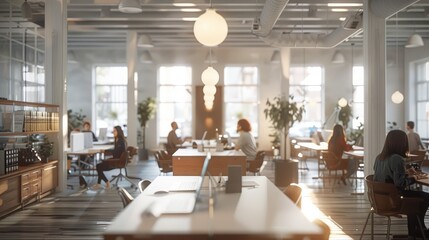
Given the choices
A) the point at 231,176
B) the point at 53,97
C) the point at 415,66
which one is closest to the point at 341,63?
the point at 415,66

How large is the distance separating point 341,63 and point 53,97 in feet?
40.4

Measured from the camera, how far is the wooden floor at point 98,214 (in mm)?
6143

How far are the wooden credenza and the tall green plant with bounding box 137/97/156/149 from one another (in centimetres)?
767

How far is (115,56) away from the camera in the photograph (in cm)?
1866

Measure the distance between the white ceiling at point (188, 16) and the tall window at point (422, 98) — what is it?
5.41 ft

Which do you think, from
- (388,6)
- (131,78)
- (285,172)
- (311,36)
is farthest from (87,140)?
(388,6)

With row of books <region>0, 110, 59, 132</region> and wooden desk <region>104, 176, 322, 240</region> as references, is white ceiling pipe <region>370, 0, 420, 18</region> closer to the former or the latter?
wooden desk <region>104, 176, 322, 240</region>

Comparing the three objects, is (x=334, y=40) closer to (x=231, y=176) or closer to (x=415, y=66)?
(x=415, y=66)

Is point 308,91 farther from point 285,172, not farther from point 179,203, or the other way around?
point 179,203

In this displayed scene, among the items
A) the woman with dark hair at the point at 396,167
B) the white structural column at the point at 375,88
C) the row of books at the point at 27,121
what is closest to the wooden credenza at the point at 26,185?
the row of books at the point at 27,121

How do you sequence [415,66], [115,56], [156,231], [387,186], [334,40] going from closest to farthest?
[156,231]
[387,186]
[334,40]
[415,66]
[115,56]

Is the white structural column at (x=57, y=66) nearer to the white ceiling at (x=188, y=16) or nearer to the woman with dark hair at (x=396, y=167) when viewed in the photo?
the white ceiling at (x=188, y=16)

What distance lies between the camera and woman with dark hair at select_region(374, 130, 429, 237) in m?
5.14

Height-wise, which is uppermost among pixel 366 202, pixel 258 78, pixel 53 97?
pixel 258 78
